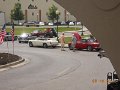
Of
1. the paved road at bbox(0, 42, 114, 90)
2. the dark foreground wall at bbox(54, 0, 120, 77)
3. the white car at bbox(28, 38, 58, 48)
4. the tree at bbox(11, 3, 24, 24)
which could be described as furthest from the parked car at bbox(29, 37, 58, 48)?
the tree at bbox(11, 3, 24, 24)

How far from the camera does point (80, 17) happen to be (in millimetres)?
8320

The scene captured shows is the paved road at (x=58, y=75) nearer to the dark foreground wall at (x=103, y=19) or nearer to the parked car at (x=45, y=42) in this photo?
the dark foreground wall at (x=103, y=19)

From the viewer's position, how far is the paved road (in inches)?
659

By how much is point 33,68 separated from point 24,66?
1257 mm

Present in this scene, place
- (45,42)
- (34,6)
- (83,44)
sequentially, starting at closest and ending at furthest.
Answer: (83,44) → (45,42) → (34,6)

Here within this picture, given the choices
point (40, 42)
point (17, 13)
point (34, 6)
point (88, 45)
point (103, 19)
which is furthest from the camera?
point (34, 6)

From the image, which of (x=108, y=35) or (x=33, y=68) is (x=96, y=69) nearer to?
(x=33, y=68)

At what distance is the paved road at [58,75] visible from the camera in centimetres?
1675

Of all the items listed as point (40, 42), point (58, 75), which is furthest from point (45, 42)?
point (58, 75)

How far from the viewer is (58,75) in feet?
65.8

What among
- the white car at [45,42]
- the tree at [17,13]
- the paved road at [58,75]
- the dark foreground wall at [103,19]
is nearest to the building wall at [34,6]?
the tree at [17,13]

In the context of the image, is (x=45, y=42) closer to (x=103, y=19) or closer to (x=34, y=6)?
(x=103, y=19)

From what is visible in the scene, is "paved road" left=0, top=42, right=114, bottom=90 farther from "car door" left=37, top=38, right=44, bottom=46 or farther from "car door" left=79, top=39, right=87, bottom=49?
"car door" left=37, top=38, right=44, bottom=46

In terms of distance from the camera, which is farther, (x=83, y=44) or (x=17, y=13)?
(x=17, y=13)
